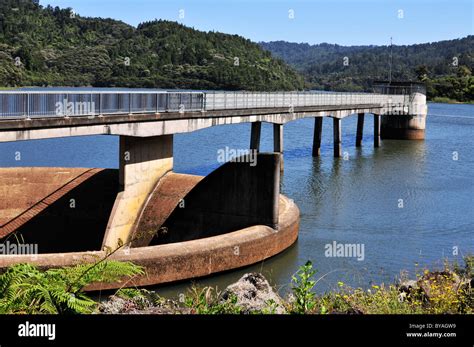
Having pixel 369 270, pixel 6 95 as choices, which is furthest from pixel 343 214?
pixel 6 95

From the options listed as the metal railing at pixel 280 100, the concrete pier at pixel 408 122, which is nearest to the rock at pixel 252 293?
the metal railing at pixel 280 100

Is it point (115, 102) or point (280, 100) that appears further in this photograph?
point (280, 100)

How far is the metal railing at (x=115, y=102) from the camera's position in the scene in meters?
19.2

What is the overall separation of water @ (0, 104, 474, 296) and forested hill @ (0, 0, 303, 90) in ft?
173

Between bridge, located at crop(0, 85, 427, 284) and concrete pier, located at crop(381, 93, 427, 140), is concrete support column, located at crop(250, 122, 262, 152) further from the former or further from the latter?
concrete pier, located at crop(381, 93, 427, 140)

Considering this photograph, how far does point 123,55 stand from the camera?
14900 centimetres

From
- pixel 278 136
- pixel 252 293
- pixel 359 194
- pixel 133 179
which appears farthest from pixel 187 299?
pixel 278 136

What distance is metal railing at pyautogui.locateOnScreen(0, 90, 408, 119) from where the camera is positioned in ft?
62.9

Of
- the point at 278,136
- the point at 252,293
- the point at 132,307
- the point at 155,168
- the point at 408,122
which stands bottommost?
the point at 155,168

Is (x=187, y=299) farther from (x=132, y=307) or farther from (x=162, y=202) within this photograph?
(x=162, y=202)

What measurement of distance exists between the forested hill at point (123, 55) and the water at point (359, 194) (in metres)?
52.7

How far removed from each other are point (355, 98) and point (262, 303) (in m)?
47.3

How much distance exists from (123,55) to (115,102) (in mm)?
130036

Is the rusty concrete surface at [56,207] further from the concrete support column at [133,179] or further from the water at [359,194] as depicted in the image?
the water at [359,194]
